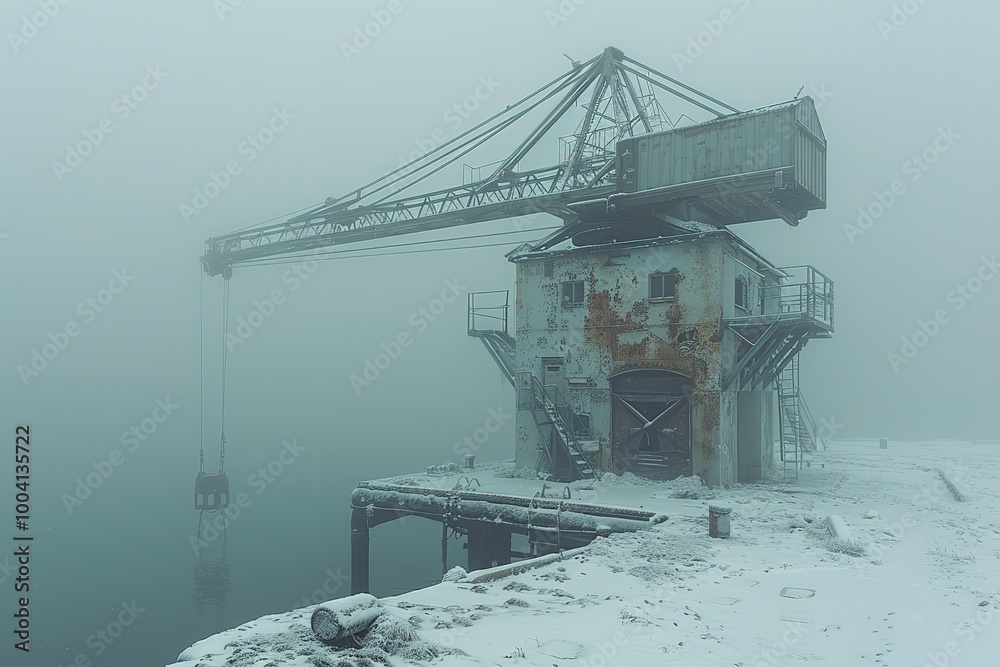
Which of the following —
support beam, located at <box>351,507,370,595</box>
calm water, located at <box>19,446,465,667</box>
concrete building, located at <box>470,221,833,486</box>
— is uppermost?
concrete building, located at <box>470,221,833,486</box>

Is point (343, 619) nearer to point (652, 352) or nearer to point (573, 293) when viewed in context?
point (652, 352)

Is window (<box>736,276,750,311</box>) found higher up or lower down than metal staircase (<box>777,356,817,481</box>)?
higher up

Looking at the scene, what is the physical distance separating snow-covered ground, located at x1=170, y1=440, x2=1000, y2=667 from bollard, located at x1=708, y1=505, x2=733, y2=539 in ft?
0.84

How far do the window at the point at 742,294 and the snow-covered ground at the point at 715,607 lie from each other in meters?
8.87

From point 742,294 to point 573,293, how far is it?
5.68 meters

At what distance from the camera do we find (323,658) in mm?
6438

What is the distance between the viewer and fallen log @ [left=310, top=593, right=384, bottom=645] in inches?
269

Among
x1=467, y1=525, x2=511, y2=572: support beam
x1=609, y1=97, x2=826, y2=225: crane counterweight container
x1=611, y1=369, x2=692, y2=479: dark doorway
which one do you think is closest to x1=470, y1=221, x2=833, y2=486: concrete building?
x1=611, y1=369, x2=692, y2=479: dark doorway

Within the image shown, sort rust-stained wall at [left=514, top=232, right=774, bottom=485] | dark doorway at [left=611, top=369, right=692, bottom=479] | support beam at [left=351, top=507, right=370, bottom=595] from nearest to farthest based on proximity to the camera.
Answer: support beam at [left=351, top=507, right=370, bottom=595]
rust-stained wall at [left=514, top=232, right=774, bottom=485]
dark doorway at [left=611, top=369, right=692, bottom=479]

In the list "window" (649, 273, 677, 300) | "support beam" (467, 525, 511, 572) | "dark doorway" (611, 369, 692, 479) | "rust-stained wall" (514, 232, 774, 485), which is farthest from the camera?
"window" (649, 273, 677, 300)

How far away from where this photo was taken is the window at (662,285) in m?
21.7

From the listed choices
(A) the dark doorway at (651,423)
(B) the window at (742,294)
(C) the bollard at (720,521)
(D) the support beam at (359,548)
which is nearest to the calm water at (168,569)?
(D) the support beam at (359,548)

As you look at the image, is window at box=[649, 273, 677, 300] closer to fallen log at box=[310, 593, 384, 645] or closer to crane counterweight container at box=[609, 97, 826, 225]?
crane counterweight container at box=[609, 97, 826, 225]

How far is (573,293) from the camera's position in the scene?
23.5 m
